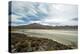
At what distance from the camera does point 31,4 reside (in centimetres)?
191

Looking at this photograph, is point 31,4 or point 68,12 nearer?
point 31,4

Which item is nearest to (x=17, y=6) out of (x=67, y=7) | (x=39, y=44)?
(x=39, y=44)

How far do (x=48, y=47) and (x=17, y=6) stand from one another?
2.05 ft

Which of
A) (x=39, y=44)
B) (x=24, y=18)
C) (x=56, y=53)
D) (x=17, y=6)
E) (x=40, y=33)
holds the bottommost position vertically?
(x=56, y=53)

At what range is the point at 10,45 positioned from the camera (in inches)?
72.3

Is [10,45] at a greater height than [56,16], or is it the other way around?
[56,16]

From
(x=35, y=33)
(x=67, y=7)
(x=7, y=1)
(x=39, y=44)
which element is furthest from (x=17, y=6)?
(x=67, y=7)

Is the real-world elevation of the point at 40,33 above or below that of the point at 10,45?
above

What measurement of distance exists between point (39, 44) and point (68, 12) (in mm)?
565

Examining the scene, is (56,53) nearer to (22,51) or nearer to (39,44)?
(39,44)

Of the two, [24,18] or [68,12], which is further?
[68,12]

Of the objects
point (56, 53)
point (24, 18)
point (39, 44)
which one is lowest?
point (56, 53)

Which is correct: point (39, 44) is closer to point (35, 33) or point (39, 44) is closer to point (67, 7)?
point (35, 33)

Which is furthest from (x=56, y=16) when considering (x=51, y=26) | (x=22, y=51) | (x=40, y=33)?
(x=22, y=51)
